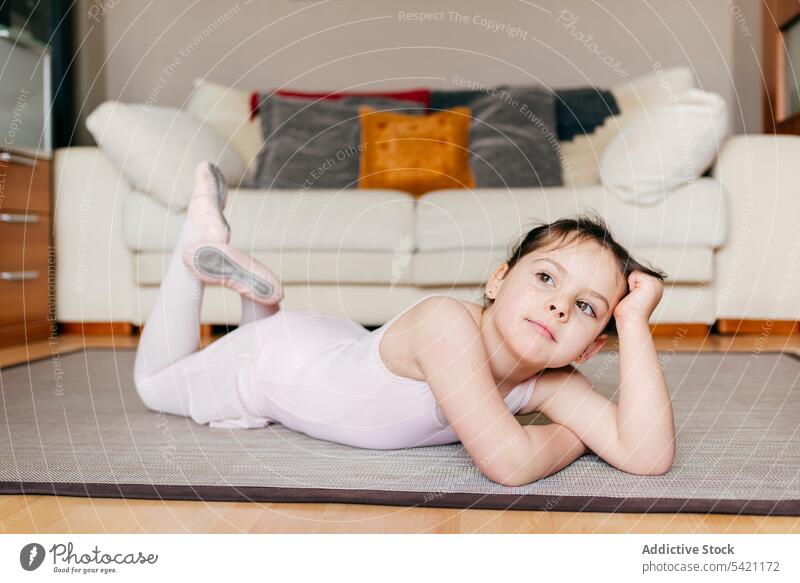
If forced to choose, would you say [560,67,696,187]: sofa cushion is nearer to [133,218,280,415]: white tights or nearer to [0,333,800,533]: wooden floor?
[133,218,280,415]: white tights

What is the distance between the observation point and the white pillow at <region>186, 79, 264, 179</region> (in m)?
3.18

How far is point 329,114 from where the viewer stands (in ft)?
10.3

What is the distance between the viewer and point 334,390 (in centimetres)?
124

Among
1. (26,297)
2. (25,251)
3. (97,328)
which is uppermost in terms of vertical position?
(25,251)

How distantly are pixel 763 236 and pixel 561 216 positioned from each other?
2.28 feet

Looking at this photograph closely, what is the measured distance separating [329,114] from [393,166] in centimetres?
38

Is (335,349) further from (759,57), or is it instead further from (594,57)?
(759,57)

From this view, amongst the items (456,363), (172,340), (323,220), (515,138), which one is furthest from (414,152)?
(456,363)

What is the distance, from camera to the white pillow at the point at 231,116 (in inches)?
125

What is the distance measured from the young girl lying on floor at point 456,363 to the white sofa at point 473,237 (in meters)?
1.01

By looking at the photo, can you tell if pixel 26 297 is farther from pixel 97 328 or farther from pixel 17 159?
pixel 17 159
